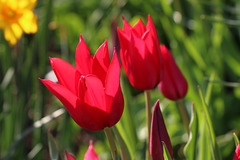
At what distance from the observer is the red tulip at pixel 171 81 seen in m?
0.84

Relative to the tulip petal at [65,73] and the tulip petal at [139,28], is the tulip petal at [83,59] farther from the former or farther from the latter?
the tulip petal at [139,28]

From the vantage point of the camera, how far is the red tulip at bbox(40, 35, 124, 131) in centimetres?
60

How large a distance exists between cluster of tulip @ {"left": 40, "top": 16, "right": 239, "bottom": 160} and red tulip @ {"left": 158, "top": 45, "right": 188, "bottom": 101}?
3.9 inches

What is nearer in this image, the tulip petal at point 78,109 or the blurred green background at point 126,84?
the tulip petal at point 78,109

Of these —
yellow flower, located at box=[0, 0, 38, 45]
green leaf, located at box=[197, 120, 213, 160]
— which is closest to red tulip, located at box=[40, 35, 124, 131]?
green leaf, located at box=[197, 120, 213, 160]

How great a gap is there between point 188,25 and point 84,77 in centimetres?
142

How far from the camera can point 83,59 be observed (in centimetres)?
64

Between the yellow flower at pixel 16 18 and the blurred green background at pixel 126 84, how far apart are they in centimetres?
8

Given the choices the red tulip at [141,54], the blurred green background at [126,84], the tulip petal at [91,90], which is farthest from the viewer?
the blurred green background at [126,84]

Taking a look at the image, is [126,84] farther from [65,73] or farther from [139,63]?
[65,73]

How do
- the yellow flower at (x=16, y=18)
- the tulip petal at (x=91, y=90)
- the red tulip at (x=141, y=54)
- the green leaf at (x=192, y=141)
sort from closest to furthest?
1. the tulip petal at (x=91, y=90)
2. the red tulip at (x=141, y=54)
3. the green leaf at (x=192, y=141)
4. the yellow flower at (x=16, y=18)

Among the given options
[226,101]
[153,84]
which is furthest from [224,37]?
[153,84]

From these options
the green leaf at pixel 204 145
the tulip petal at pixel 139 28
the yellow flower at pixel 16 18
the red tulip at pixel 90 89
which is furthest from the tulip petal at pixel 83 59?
the yellow flower at pixel 16 18

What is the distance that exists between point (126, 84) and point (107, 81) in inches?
44.5
